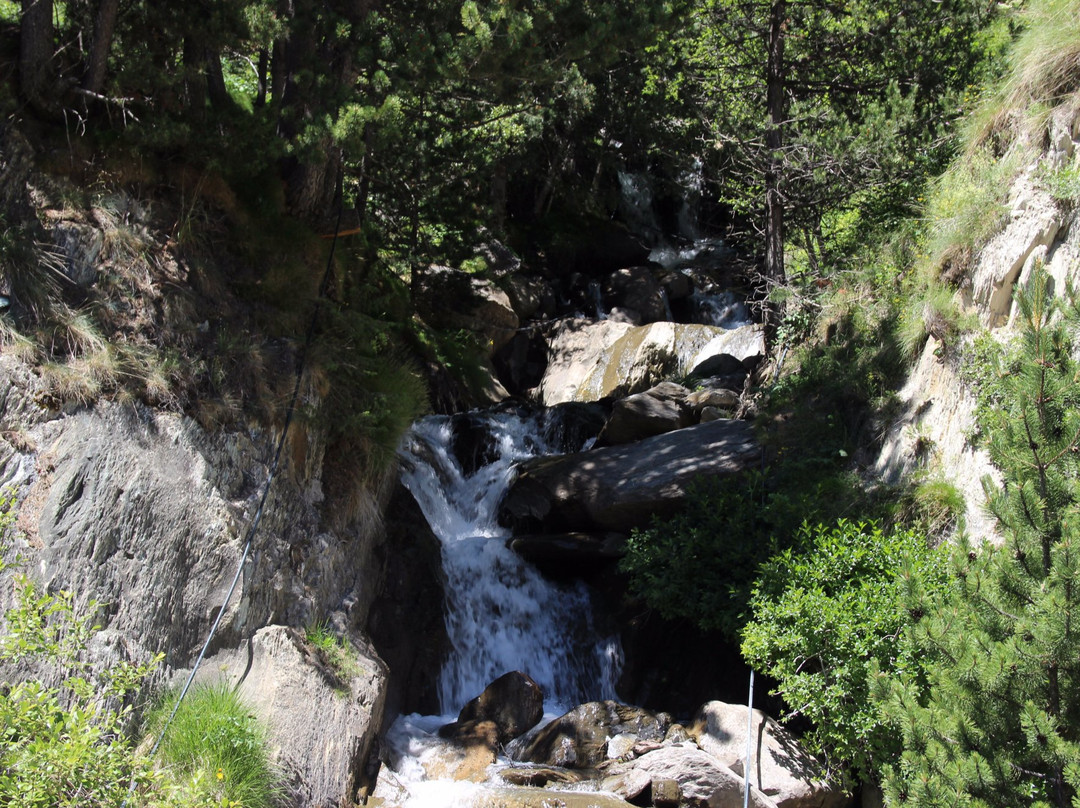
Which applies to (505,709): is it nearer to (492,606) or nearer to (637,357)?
(492,606)

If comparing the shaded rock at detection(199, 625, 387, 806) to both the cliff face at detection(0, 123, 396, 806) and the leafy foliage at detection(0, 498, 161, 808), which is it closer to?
the cliff face at detection(0, 123, 396, 806)

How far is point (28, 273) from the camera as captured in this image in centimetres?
650

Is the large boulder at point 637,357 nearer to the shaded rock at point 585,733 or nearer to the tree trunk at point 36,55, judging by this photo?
the shaded rock at point 585,733

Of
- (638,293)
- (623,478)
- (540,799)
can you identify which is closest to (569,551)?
(623,478)

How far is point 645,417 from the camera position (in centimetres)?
1185

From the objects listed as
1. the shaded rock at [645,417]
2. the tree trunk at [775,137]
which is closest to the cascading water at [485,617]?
the shaded rock at [645,417]

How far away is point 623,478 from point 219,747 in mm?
5552

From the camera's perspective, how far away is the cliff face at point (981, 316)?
7.09 meters

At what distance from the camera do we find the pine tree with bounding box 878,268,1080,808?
4.16 m

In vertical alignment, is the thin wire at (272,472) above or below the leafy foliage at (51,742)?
above

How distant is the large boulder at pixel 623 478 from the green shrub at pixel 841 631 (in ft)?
7.45

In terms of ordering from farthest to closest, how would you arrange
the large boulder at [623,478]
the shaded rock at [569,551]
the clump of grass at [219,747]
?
1. the shaded rock at [569,551]
2. the large boulder at [623,478]
3. the clump of grass at [219,747]

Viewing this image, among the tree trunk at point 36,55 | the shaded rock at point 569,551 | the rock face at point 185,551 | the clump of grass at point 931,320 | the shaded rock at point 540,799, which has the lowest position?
the shaded rock at point 540,799

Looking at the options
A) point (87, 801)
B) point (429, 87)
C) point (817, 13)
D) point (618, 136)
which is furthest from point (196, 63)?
point (618, 136)
